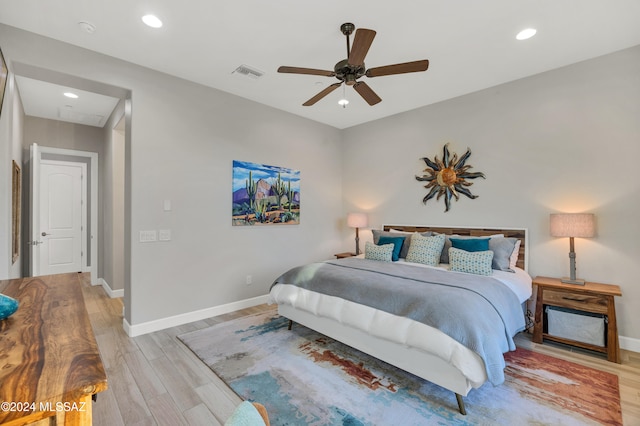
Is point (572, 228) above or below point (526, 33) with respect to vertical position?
below

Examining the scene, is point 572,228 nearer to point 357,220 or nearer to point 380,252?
point 380,252

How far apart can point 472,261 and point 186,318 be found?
333 cm

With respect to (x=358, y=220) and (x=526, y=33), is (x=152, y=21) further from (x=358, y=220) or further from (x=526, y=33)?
(x=358, y=220)

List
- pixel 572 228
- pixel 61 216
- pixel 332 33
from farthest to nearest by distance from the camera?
pixel 61 216 → pixel 572 228 → pixel 332 33

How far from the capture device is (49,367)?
792 millimetres

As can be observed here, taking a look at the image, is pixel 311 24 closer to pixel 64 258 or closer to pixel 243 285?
pixel 243 285

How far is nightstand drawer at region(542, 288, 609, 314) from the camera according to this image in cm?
276

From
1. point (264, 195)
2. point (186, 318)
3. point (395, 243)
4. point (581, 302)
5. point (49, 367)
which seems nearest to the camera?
point (49, 367)

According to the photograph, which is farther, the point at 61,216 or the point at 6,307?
the point at 61,216

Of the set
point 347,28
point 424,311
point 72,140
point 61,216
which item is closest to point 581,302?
point 424,311

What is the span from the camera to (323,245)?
525 centimetres

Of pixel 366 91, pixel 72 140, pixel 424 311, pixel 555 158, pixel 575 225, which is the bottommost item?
pixel 424 311

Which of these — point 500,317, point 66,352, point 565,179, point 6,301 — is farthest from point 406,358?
point 565,179

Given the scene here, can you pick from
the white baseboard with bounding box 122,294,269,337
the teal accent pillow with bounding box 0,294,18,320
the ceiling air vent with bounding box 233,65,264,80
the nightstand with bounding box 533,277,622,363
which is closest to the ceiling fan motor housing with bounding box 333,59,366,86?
the ceiling air vent with bounding box 233,65,264,80
